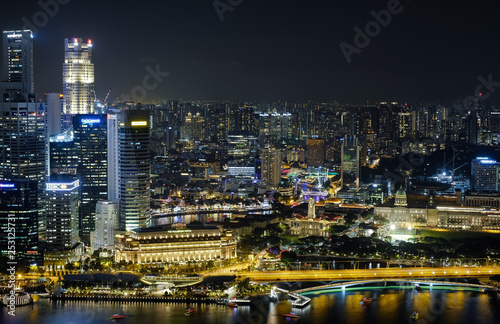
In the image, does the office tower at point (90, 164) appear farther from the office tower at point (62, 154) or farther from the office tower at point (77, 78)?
the office tower at point (77, 78)

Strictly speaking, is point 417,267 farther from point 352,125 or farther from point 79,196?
point 352,125

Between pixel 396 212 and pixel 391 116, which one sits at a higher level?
pixel 391 116

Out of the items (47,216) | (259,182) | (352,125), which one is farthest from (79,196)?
(352,125)

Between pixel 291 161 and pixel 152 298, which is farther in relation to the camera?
pixel 291 161

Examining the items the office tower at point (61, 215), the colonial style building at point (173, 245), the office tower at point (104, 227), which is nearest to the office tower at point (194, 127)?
the office tower at point (104, 227)

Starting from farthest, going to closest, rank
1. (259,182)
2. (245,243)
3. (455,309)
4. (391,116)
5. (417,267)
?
(391,116), (259,182), (245,243), (417,267), (455,309)

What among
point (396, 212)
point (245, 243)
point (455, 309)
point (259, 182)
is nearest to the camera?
point (455, 309)
